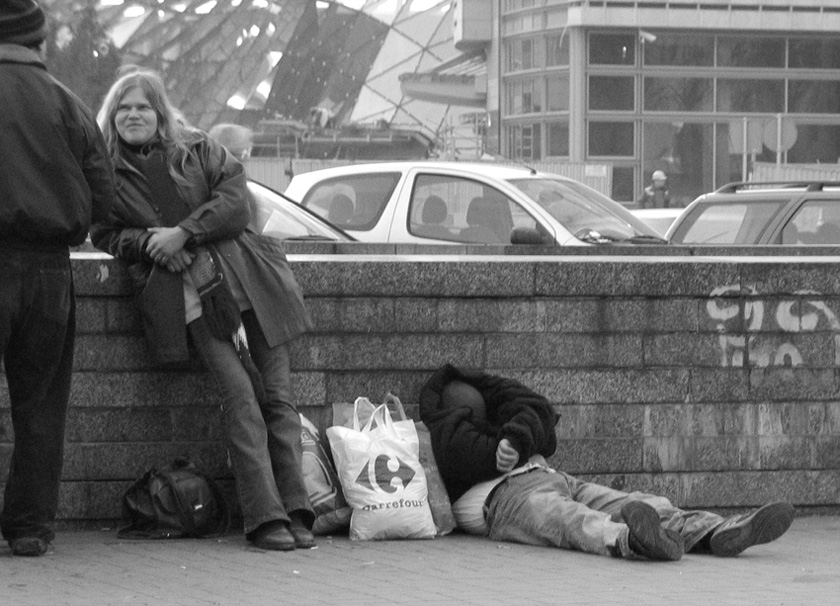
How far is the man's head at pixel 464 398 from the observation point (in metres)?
7.35

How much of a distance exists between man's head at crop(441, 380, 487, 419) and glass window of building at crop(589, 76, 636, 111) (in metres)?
45.6

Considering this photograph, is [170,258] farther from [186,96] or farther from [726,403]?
[186,96]

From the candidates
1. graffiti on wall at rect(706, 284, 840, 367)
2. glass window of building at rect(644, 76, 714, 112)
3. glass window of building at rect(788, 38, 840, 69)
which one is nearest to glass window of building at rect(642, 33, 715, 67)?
glass window of building at rect(644, 76, 714, 112)

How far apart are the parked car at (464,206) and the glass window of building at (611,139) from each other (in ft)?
126

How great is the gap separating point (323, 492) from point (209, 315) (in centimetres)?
93

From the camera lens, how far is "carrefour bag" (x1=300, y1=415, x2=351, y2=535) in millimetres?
7113

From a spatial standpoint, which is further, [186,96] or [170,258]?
[186,96]

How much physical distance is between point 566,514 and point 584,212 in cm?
727

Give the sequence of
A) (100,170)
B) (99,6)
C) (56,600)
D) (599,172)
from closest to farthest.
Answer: (56,600), (100,170), (599,172), (99,6)

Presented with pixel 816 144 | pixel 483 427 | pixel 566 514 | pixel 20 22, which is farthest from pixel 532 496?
pixel 816 144


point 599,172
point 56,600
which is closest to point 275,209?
point 56,600

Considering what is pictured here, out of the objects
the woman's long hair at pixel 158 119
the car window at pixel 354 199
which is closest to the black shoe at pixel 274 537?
the woman's long hair at pixel 158 119

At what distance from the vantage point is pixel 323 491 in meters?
7.12

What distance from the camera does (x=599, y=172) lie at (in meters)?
44.2
